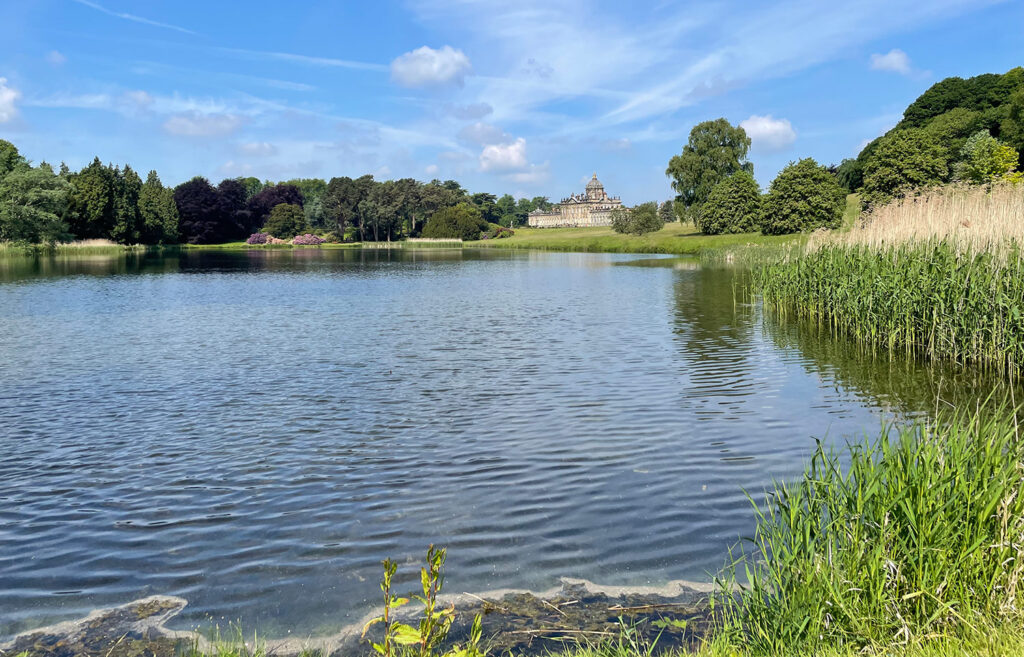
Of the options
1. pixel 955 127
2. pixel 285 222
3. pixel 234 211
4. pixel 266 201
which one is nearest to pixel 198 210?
pixel 234 211

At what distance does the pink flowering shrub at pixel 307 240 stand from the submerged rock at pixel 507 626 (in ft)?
423

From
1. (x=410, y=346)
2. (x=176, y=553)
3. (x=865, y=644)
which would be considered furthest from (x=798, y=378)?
(x=176, y=553)

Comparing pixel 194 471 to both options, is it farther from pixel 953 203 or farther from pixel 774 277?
pixel 774 277

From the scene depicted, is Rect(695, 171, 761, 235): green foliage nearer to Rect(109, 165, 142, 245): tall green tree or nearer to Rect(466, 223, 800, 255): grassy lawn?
Rect(466, 223, 800, 255): grassy lawn

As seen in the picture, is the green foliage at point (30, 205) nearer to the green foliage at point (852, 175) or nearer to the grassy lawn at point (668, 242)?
the grassy lawn at point (668, 242)

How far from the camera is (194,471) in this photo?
30.4 ft

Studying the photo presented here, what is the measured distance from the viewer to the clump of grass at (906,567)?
439cm

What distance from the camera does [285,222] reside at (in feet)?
439

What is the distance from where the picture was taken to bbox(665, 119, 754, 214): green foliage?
89.8 m

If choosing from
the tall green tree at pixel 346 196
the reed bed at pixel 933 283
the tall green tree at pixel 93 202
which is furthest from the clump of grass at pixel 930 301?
the tall green tree at pixel 346 196

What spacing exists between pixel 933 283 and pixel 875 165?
6107cm

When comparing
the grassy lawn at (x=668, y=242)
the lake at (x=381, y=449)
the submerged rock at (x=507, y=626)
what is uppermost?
the grassy lawn at (x=668, y=242)

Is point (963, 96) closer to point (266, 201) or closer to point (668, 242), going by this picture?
point (668, 242)

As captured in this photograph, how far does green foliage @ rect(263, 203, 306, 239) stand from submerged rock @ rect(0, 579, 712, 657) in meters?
134
